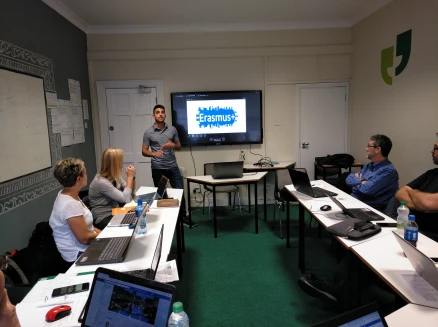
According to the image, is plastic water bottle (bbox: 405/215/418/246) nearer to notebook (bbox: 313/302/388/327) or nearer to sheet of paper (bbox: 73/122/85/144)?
notebook (bbox: 313/302/388/327)

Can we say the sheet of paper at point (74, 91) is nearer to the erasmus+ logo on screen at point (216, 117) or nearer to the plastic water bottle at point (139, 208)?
the erasmus+ logo on screen at point (216, 117)

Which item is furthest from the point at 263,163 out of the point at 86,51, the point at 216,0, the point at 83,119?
the point at 86,51

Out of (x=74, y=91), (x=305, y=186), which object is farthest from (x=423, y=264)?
(x=74, y=91)

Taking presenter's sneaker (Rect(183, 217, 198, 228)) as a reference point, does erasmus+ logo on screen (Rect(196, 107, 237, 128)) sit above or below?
above

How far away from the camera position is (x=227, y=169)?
3980 millimetres

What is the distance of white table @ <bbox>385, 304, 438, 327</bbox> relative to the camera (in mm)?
1213

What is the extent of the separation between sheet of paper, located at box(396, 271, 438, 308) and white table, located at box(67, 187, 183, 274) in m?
1.27

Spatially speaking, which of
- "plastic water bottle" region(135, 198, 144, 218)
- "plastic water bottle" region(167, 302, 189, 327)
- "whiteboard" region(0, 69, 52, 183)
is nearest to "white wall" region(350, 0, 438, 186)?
"plastic water bottle" region(135, 198, 144, 218)

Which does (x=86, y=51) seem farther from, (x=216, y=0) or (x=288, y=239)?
(x=288, y=239)

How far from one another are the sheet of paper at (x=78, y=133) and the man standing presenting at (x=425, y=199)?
12.9ft

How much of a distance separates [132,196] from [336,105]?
3760 mm

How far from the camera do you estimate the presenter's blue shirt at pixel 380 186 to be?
286cm

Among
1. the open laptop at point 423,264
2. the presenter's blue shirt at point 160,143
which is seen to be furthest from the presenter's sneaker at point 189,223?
the open laptop at point 423,264

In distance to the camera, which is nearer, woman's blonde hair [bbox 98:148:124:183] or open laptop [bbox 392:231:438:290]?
open laptop [bbox 392:231:438:290]
